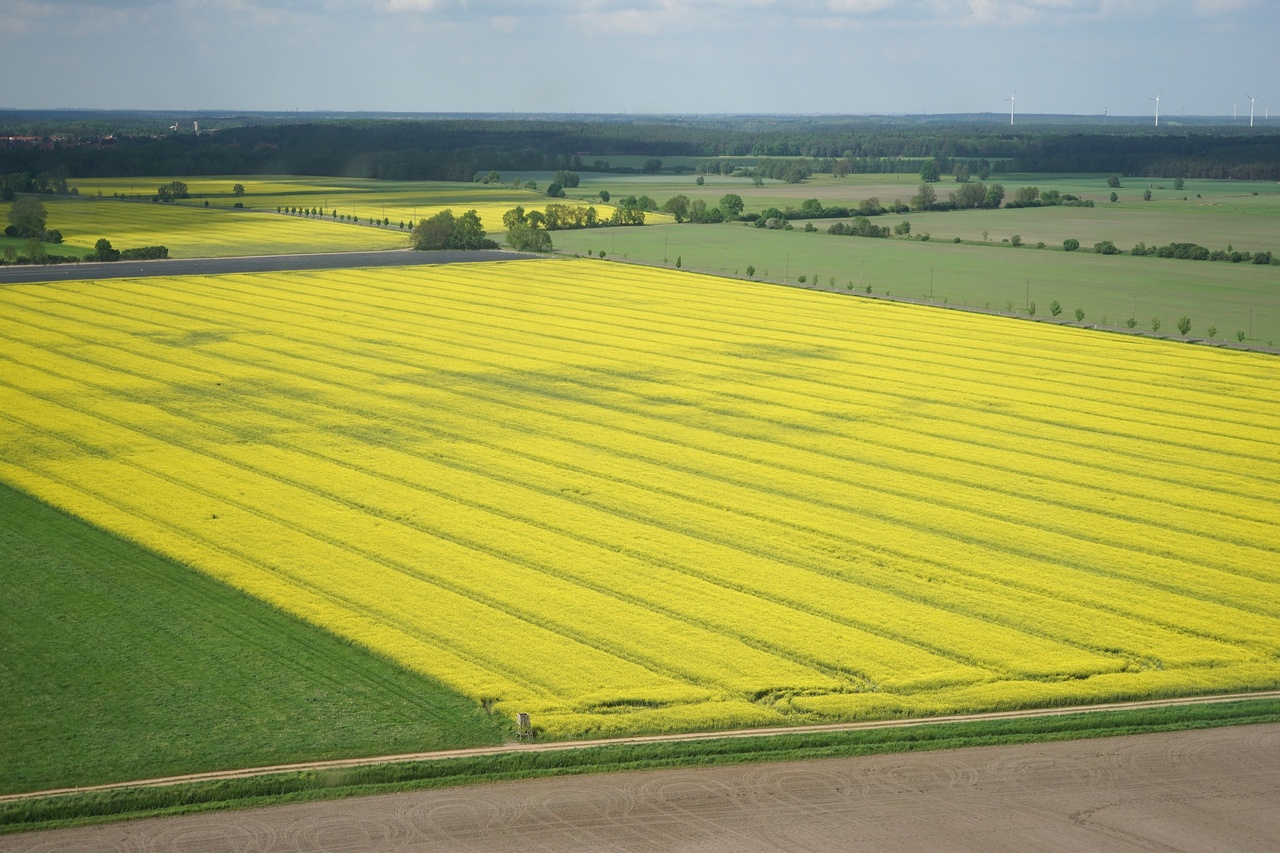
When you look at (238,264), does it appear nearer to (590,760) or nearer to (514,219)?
(514,219)

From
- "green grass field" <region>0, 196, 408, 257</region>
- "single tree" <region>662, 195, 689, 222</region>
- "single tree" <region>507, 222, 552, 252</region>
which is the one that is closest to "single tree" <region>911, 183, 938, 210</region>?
"single tree" <region>662, 195, 689, 222</region>

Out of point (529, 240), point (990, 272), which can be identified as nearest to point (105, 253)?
point (529, 240)

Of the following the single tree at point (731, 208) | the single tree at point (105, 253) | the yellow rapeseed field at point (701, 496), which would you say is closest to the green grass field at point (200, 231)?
the single tree at point (105, 253)

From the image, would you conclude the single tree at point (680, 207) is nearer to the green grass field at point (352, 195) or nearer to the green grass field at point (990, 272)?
the green grass field at point (990, 272)

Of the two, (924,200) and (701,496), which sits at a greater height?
(924,200)

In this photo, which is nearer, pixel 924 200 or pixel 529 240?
pixel 529 240

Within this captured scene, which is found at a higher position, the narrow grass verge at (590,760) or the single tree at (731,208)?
the single tree at (731,208)

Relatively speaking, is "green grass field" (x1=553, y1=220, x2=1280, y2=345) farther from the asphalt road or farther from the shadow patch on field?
the shadow patch on field
